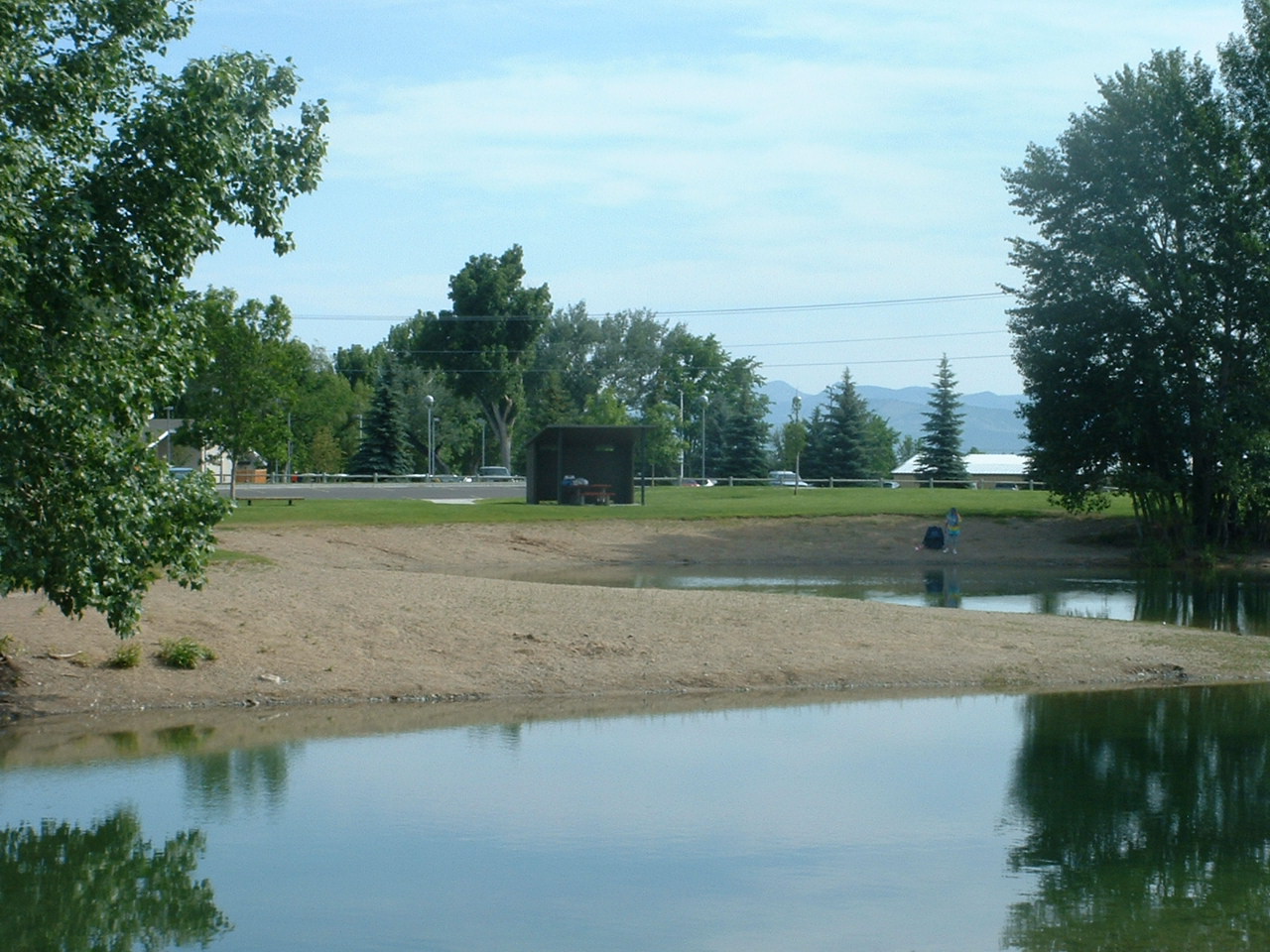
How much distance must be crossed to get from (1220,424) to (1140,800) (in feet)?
103

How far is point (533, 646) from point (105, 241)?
8.29 metres

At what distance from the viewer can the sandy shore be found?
16094mm

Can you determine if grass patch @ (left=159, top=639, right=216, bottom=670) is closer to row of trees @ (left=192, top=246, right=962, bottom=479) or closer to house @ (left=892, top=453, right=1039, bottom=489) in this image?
row of trees @ (left=192, top=246, right=962, bottom=479)

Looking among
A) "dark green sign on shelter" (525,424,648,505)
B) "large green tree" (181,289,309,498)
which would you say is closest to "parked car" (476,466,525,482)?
"dark green sign on shelter" (525,424,648,505)

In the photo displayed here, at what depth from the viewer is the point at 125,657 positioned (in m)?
15.8

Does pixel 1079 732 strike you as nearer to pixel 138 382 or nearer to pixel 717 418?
pixel 138 382

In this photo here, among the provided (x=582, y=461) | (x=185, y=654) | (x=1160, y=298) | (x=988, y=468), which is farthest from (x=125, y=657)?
(x=988, y=468)

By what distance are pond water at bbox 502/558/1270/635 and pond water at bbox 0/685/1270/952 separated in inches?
459

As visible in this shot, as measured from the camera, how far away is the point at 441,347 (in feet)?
338

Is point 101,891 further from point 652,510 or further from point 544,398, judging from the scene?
point 544,398

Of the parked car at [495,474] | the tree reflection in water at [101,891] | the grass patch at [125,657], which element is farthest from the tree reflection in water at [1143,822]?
the parked car at [495,474]

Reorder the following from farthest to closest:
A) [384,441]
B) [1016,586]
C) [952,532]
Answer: [384,441] < [952,532] < [1016,586]

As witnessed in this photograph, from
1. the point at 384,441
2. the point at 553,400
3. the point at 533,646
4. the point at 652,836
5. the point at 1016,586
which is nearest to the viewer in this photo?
Answer: the point at 652,836

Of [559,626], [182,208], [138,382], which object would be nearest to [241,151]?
[182,208]
